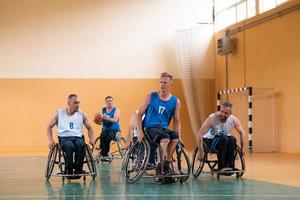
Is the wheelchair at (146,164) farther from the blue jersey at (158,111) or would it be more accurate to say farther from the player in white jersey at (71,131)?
the player in white jersey at (71,131)

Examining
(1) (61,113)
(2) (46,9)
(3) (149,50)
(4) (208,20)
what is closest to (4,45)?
(2) (46,9)

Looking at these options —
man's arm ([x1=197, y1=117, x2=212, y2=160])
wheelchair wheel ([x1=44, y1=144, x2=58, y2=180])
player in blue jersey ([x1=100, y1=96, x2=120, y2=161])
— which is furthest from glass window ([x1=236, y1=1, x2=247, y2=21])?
wheelchair wheel ([x1=44, y1=144, x2=58, y2=180])

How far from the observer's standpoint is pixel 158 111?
5.58 meters

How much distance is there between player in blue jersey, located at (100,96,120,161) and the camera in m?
8.95

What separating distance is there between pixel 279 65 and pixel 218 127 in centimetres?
614

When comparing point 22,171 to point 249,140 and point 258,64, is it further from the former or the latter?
point 258,64

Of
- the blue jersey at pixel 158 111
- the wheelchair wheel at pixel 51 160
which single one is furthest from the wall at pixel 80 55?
the blue jersey at pixel 158 111

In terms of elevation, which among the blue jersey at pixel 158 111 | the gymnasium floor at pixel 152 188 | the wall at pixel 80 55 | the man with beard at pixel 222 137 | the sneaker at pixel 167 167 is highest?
the wall at pixel 80 55

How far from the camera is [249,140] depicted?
12102mm

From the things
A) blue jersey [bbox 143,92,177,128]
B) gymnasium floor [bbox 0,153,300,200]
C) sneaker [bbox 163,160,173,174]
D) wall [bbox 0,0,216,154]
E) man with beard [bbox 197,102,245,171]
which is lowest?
gymnasium floor [bbox 0,153,300,200]

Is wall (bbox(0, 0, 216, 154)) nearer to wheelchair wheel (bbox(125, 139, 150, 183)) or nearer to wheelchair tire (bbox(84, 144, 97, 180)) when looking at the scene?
wheelchair tire (bbox(84, 144, 97, 180))

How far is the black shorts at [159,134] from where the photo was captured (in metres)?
5.41

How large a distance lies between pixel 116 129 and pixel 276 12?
4610 millimetres

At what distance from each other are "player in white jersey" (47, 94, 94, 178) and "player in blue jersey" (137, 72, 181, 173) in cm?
73
